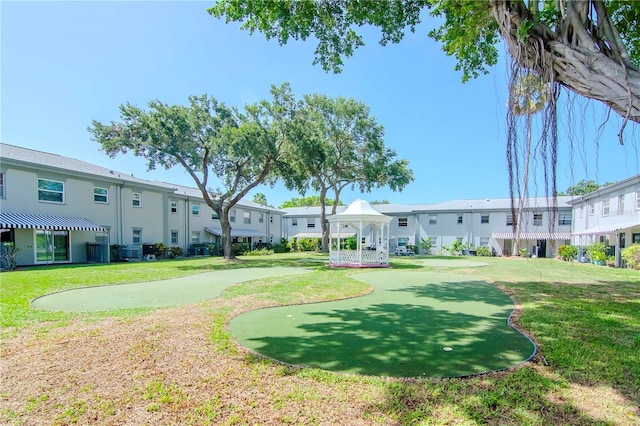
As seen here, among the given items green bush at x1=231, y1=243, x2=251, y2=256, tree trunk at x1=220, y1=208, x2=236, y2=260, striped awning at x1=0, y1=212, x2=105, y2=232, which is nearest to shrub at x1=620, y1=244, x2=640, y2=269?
tree trunk at x1=220, y1=208, x2=236, y2=260

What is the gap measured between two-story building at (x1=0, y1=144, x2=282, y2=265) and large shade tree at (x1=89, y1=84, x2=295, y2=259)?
10.8 ft

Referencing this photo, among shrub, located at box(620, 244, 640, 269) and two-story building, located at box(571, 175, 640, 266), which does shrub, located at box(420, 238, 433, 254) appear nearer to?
two-story building, located at box(571, 175, 640, 266)

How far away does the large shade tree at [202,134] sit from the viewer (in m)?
18.9

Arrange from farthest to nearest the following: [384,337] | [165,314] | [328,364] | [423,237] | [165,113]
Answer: [423,237] < [165,113] < [165,314] < [384,337] < [328,364]

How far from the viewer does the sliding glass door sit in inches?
714

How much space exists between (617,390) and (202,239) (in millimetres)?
30731

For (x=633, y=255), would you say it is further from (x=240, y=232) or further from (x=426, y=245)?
(x=240, y=232)

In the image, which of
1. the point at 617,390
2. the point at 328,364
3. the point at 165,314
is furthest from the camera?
the point at 165,314

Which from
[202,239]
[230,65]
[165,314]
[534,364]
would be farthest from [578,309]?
[202,239]

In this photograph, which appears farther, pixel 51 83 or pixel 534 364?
pixel 51 83

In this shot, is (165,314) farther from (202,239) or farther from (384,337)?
(202,239)

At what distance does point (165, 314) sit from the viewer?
661cm

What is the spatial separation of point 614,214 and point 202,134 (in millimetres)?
28440

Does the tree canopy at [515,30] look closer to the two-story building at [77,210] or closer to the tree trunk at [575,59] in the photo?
the tree trunk at [575,59]
